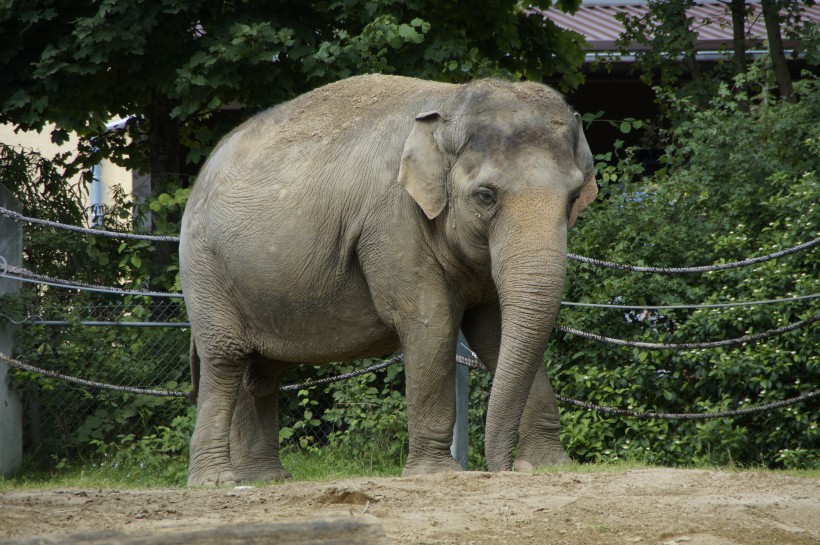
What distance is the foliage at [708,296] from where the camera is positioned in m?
8.84

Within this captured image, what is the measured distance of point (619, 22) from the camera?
56.0 ft

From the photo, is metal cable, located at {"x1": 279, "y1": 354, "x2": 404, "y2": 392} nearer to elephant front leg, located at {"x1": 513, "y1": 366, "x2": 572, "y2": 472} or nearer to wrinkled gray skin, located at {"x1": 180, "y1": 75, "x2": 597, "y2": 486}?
wrinkled gray skin, located at {"x1": 180, "y1": 75, "x2": 597, "y2": 486}

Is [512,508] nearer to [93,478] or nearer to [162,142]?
[93,478]

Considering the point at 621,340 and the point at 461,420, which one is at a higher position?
the point at 621,340

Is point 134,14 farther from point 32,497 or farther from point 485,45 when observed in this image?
point 32,497

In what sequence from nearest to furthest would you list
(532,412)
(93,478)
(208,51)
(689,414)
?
(532,412), (689,414), (93,478), (208,51)

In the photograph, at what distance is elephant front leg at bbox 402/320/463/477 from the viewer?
7121 mm

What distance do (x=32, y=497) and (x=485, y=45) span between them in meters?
6.52

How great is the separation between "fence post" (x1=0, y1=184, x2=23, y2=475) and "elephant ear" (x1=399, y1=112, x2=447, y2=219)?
13.5 feet

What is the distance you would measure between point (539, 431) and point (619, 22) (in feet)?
34.4

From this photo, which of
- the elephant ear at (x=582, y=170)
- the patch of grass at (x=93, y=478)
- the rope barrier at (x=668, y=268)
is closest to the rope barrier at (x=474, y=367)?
the patch of grass at (x=93, y=478)

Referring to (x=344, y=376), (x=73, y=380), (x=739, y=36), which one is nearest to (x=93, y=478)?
(x=73, y=380)

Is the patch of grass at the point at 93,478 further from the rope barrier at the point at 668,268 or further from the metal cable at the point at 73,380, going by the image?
the rope barrier at the point at 668,268

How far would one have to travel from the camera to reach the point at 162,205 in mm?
10906
